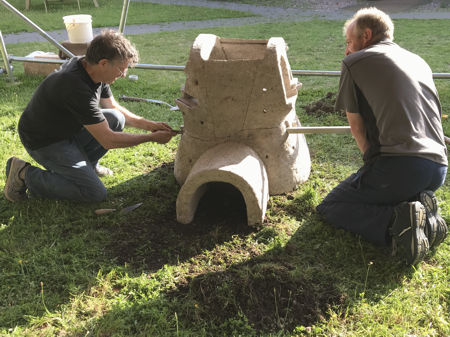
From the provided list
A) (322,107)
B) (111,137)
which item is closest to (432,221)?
(111,137)

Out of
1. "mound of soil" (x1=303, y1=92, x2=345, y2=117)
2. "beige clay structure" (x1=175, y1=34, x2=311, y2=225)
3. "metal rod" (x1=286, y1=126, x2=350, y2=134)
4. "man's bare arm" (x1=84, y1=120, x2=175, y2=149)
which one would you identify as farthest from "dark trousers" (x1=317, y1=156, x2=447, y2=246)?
"mound of soil" (x1=303, y1=92, x2=345, y2=117)

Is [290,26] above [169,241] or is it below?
above

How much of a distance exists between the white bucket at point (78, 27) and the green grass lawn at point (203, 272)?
3.30 m

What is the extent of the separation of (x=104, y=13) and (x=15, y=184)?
40.1 ft

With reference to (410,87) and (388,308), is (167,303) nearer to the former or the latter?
(388,308)

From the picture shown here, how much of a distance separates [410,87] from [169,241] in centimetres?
200

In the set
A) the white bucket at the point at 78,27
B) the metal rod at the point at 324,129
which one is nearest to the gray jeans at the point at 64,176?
the metal rod at the point at 324,129

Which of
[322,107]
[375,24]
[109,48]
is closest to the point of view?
[375,24]

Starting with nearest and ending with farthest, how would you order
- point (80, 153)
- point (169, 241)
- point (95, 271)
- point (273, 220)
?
point (95, 271), point (169, 241), point (273, 220), point (80, 153)

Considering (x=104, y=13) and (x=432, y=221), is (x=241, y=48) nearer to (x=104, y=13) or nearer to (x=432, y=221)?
(x=432, y=221)

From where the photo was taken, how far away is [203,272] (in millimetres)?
2863

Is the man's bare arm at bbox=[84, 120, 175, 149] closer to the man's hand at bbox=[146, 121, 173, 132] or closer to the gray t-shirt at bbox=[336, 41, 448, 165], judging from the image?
the man's hand at bbox=[146, 121, 173, 132]

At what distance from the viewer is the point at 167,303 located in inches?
103

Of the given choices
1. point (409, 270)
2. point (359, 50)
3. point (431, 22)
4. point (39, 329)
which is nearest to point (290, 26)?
point (431, 22)
